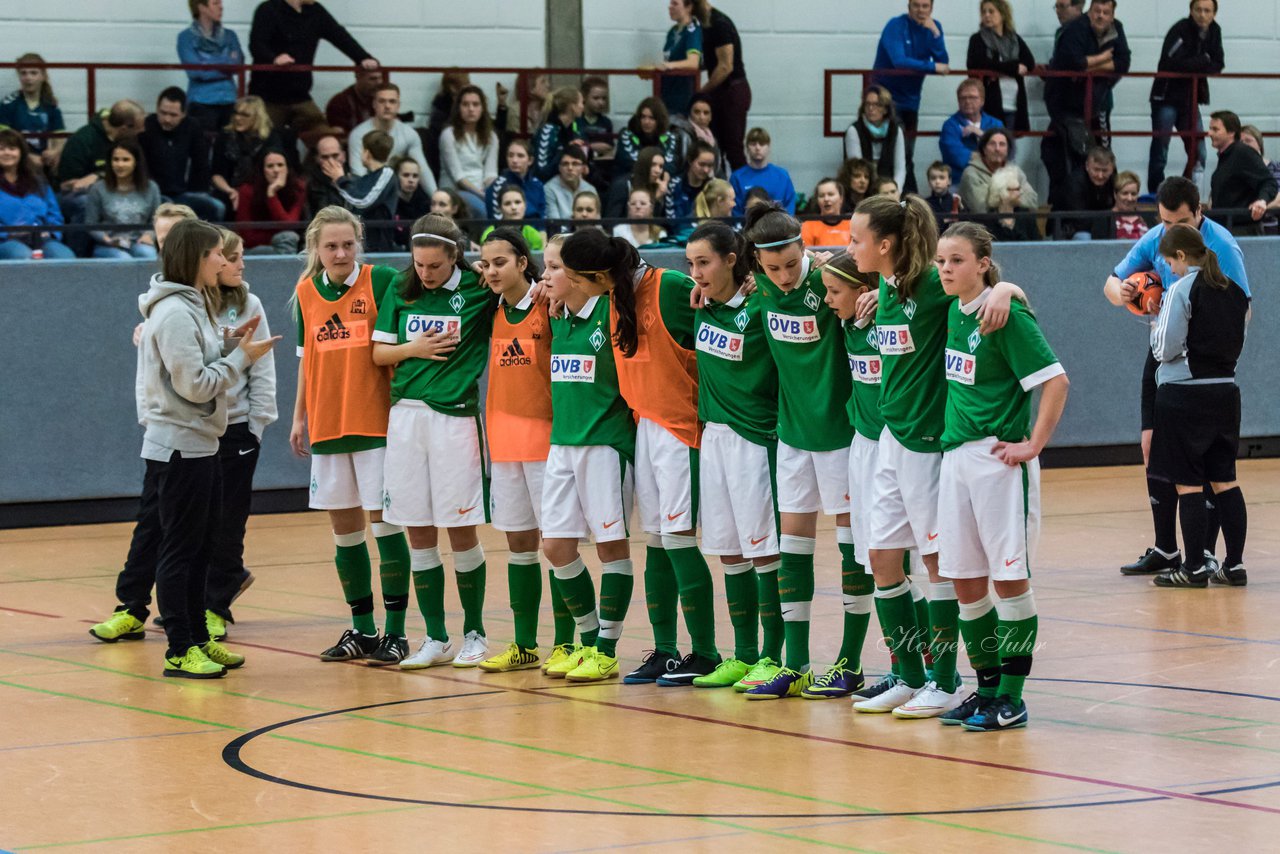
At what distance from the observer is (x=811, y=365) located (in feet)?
24.3

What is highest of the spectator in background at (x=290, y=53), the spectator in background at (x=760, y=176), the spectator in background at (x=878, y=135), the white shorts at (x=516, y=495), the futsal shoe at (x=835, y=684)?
the spectator in background at (x=290, y=53)

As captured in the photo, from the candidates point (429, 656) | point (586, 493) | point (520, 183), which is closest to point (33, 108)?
point (520, 183)

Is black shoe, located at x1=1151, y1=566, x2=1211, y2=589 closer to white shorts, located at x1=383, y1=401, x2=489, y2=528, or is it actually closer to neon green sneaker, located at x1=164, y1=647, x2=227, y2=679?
white shorts, located at x1=383, y1=401, x2=489, y2=528

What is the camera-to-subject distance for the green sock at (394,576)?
8469mm

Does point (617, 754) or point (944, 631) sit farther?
point (944, 631)

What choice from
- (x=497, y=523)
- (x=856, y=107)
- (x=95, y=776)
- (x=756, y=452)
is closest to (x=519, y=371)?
(x=497, y=523)

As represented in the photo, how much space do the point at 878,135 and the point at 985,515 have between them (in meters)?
11.1

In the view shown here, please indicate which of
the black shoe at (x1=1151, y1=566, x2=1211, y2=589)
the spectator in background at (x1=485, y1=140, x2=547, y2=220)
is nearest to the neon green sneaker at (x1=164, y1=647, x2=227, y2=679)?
the black shoe at (x1=1151, y1=566, x2=1211, y2=589)

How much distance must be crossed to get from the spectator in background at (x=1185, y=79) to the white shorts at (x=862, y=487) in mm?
12926

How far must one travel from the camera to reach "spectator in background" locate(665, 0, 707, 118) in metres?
17.0

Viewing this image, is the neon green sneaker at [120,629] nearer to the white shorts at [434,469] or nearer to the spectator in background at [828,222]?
the white shorts at [434,469]

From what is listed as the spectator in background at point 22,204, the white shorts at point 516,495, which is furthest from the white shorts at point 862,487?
the spectator in background at point 22,204

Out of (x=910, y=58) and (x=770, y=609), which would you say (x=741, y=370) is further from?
(x=910, y=58)

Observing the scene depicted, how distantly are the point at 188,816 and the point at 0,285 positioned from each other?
851cm
